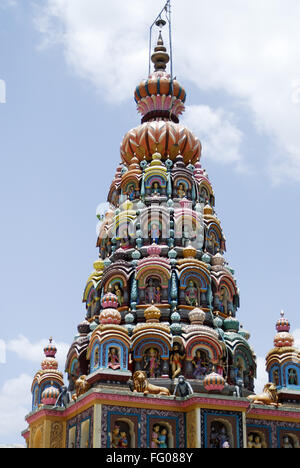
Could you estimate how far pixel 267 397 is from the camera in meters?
31.1

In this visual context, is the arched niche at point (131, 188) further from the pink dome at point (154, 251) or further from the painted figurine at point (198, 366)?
the painted figurine at point (198, 366)

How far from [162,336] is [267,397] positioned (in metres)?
5.33

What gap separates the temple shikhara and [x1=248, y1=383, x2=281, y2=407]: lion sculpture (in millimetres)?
60

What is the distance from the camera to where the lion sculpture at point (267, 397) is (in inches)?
1216

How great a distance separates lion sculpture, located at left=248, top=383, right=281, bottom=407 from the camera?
30.9 m

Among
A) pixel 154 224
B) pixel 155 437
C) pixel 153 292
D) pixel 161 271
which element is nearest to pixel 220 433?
pixel 155 437

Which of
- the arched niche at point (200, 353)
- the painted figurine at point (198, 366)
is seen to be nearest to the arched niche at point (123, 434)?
the arched niche at point (200, 353)

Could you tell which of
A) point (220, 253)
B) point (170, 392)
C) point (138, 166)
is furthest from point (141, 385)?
point (138, 166)

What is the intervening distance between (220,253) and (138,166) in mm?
6571

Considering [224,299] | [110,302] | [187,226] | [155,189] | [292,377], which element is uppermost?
[155,189]

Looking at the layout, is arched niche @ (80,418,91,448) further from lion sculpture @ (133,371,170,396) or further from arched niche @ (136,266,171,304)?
arched niche @ (136,266,171,304)

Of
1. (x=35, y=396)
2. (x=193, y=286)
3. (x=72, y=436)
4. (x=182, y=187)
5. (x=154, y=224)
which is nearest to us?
(x=72, y=436)

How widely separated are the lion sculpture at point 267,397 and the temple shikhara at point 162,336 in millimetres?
60

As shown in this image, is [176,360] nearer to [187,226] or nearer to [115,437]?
[115,437]
